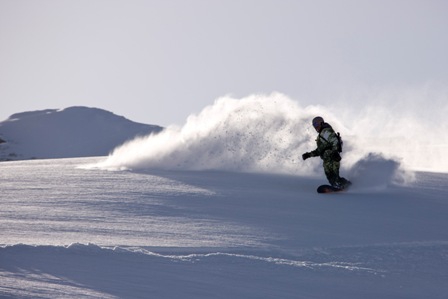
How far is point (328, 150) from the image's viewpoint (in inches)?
627

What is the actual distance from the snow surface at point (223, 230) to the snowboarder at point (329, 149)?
62 centimetres

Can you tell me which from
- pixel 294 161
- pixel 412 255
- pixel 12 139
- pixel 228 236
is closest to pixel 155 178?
pixel 294 161

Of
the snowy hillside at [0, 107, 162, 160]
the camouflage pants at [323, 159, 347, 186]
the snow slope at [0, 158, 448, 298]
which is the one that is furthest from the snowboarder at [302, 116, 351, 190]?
the snowy hillside at [0, 107, 162, 160]

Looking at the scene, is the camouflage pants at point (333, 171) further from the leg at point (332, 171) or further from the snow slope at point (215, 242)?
the snow slope at point (215, 242)

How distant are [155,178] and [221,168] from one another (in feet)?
11.4

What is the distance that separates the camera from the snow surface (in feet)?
24.5

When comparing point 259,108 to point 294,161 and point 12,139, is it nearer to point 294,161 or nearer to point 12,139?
point 294,161

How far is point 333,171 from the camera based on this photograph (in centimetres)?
1599

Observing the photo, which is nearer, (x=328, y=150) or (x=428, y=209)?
(x=428, y=209)

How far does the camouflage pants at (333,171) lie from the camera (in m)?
15.9

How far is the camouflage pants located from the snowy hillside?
64234mm

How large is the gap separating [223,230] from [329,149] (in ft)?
20.0

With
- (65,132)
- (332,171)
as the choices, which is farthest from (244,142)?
(65,132)

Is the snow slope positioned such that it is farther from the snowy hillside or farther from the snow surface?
the snowy hillside
